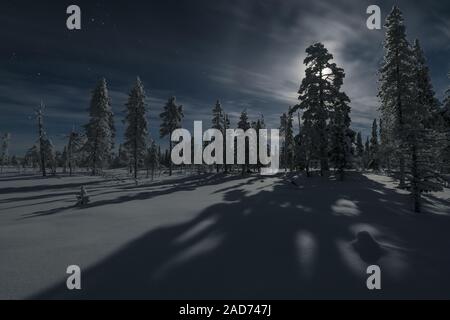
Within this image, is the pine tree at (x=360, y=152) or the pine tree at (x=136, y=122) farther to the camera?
the pine tree at (x=136, y=122)

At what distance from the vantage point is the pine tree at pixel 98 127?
152 ft

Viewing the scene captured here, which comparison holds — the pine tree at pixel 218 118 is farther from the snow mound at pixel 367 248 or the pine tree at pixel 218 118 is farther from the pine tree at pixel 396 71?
the snow mound at pixel 367 248

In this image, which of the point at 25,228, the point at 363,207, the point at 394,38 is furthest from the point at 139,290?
the point at 394,38

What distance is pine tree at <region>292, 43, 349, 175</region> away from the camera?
32156mm

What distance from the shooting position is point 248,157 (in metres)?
54.8

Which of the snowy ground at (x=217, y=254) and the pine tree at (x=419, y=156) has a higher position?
the pine tree at (x=419, y=156)

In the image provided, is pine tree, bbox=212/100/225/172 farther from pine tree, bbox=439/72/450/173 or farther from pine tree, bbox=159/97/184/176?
pine tree, bbox=439/72/450/173

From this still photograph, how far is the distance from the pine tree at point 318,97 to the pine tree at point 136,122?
2290 cm

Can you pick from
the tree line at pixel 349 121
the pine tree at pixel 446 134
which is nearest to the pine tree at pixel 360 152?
the tree line at pixel 349 121

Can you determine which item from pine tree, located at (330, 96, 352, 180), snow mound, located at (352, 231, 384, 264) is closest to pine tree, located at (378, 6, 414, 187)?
pine tree, located at (330, 96, 352, 180)

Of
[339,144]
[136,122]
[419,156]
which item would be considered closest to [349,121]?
[339,144]

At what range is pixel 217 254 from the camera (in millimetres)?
8008

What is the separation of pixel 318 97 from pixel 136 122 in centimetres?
2640
